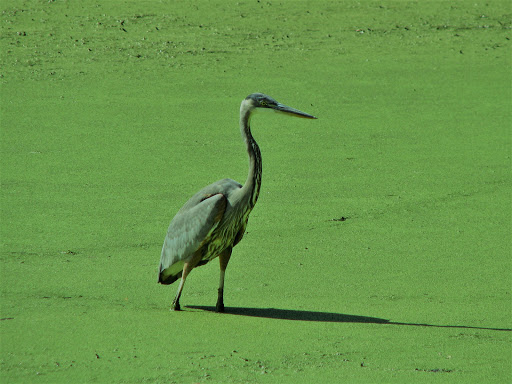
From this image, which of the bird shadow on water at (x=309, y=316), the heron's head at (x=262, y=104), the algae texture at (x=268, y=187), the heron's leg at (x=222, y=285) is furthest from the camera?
the heron's head at (x=262, y=104)

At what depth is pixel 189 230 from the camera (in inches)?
156

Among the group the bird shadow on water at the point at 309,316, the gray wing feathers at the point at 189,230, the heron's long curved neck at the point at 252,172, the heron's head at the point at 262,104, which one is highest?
the heron's head at the point at 262,104

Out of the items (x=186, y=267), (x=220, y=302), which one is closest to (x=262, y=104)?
(x=186, y=267)

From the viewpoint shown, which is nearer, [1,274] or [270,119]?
[1,274]

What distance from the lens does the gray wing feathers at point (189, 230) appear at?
12.8 ft

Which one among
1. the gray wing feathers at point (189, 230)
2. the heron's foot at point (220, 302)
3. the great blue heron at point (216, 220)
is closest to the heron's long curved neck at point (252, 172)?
the great blue heron at point (216, 220)

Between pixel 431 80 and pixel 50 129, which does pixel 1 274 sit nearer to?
pixel 50 129

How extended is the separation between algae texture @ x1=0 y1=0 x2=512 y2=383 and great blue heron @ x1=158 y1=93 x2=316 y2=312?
0.26 metres

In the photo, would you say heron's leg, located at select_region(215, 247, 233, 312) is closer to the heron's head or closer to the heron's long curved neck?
the heron's long curved neck

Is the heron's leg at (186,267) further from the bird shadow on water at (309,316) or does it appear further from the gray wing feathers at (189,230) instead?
the bird shadow on water at (309,316)

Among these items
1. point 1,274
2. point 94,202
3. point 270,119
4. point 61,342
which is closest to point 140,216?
point 94,202

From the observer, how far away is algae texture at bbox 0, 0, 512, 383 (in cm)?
347

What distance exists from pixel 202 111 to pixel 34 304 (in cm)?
420

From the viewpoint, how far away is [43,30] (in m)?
9.32
